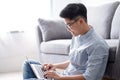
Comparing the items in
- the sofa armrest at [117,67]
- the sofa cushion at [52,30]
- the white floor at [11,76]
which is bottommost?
the white floor at [11,76]

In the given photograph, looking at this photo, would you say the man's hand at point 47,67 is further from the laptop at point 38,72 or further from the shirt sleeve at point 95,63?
the shirt sleeve at point 95,63

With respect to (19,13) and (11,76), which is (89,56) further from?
(19,13)

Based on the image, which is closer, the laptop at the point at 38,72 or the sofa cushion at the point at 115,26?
the laptop at the point at 38,72

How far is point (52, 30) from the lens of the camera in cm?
277

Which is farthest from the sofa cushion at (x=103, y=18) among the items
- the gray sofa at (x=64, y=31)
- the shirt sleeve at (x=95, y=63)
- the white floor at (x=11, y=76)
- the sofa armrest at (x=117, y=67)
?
the shirt sleeve at (x=95, y=63)

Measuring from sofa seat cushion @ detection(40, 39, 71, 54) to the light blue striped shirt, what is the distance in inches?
29.6

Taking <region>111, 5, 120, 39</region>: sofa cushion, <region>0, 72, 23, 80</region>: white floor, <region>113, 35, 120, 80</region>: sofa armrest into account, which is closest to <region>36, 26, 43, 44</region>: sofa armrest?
<region>0, 72, 23, 80</region>: white floor

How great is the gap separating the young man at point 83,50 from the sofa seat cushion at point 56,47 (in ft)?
2.60

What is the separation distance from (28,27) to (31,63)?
1.81m

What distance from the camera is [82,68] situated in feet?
4.82

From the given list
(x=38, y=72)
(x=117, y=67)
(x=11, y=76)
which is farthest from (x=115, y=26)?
(x=11, y=76)

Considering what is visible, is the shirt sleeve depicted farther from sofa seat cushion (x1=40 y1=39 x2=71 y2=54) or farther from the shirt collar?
sofa seat cushion (x1=40 y1=39 x2=71 y2=54)

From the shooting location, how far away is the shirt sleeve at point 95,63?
53.5 inches

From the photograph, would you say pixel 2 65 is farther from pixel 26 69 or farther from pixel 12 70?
pixel 26 69
